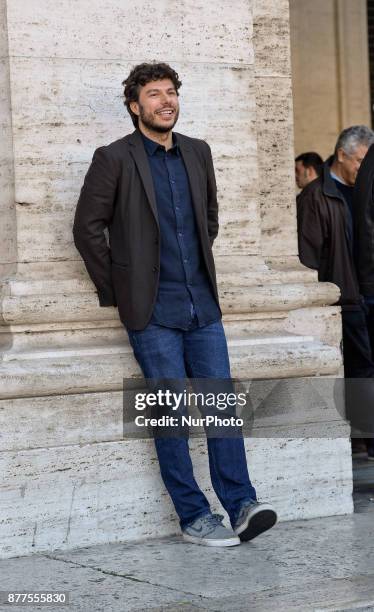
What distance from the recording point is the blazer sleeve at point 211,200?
6793mm

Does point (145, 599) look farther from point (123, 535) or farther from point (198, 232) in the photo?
point (198, 232)

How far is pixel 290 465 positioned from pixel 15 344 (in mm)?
1390

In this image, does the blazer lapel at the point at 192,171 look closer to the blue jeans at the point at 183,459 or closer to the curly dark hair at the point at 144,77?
the curly dark hair at the point at 144,77

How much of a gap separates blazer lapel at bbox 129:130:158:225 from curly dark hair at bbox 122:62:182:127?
0.18 meters

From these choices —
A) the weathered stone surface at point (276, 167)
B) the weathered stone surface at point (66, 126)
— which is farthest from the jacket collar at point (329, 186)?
the weathered stone surface at point (66, 126)

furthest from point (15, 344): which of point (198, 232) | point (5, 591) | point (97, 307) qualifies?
point (5, 591)

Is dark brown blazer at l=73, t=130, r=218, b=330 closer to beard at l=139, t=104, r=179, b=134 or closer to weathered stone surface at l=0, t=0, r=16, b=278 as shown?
beard at l=139, t=104, r=179, b=134

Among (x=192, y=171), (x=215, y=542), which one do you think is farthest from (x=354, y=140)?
(x=215, y=542)

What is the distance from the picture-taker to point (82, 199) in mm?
6551

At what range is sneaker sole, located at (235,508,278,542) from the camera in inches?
249

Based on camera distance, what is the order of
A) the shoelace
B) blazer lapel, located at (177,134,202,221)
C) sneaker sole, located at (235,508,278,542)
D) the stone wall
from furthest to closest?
the stone wall < blazer lapel, located at (177,134,202,221) < the shoelace < sneaker sole, located at (235,508,278,542)

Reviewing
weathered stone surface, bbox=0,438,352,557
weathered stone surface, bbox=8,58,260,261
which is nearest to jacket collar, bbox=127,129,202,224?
weathered stone surface, bbox=8,58,260,261

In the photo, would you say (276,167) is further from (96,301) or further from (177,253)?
(96,301)

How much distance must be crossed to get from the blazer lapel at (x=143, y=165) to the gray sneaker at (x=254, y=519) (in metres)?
1.30
